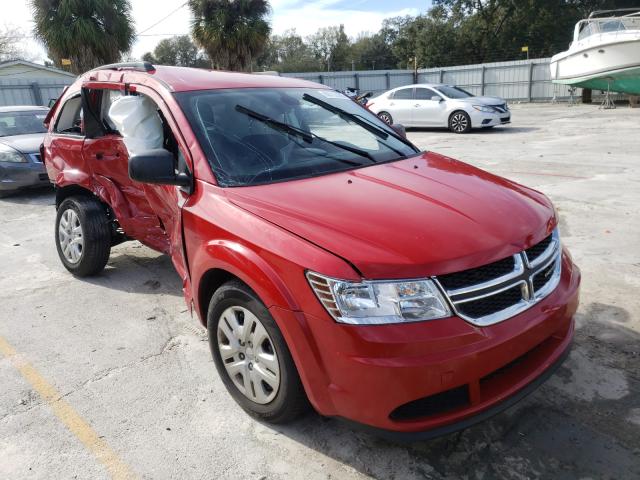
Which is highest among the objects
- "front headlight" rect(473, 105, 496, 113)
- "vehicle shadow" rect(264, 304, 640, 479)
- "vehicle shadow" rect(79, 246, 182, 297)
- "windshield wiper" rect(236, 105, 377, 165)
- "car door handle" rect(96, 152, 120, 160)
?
"windshield wiper" rect(236, 105, 377, 165)

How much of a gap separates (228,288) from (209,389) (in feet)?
2.65

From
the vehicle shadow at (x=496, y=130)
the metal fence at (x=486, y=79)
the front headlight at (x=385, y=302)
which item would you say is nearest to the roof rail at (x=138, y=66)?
the front headlight at (x=385, y=302)

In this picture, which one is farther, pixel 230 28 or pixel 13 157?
pixel 230 28

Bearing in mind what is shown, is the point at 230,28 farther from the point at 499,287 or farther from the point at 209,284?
the point at 499,287

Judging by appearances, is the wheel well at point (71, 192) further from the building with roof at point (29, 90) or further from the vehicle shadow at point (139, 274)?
the building with roof at point (29, 90)

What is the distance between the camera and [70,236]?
15.3 feet

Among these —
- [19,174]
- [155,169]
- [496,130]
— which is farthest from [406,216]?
[496,130]

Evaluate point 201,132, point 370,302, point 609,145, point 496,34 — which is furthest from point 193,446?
point 496,34

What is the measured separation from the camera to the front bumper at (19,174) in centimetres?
815

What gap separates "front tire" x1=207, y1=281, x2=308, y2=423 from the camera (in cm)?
232

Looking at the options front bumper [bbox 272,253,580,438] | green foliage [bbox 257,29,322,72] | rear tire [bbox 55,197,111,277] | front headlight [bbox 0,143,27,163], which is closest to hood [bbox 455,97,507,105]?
front headlight [bbox 0,143,27,163]

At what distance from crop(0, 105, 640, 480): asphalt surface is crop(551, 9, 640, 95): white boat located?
16.3 m

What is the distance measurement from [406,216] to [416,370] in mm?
736

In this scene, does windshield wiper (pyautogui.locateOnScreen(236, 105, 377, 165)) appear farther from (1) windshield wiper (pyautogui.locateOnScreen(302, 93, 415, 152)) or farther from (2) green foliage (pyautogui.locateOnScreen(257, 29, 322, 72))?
(2) green foliage (pyautogui.locateOnScreen(257, 29, 322, 72))
